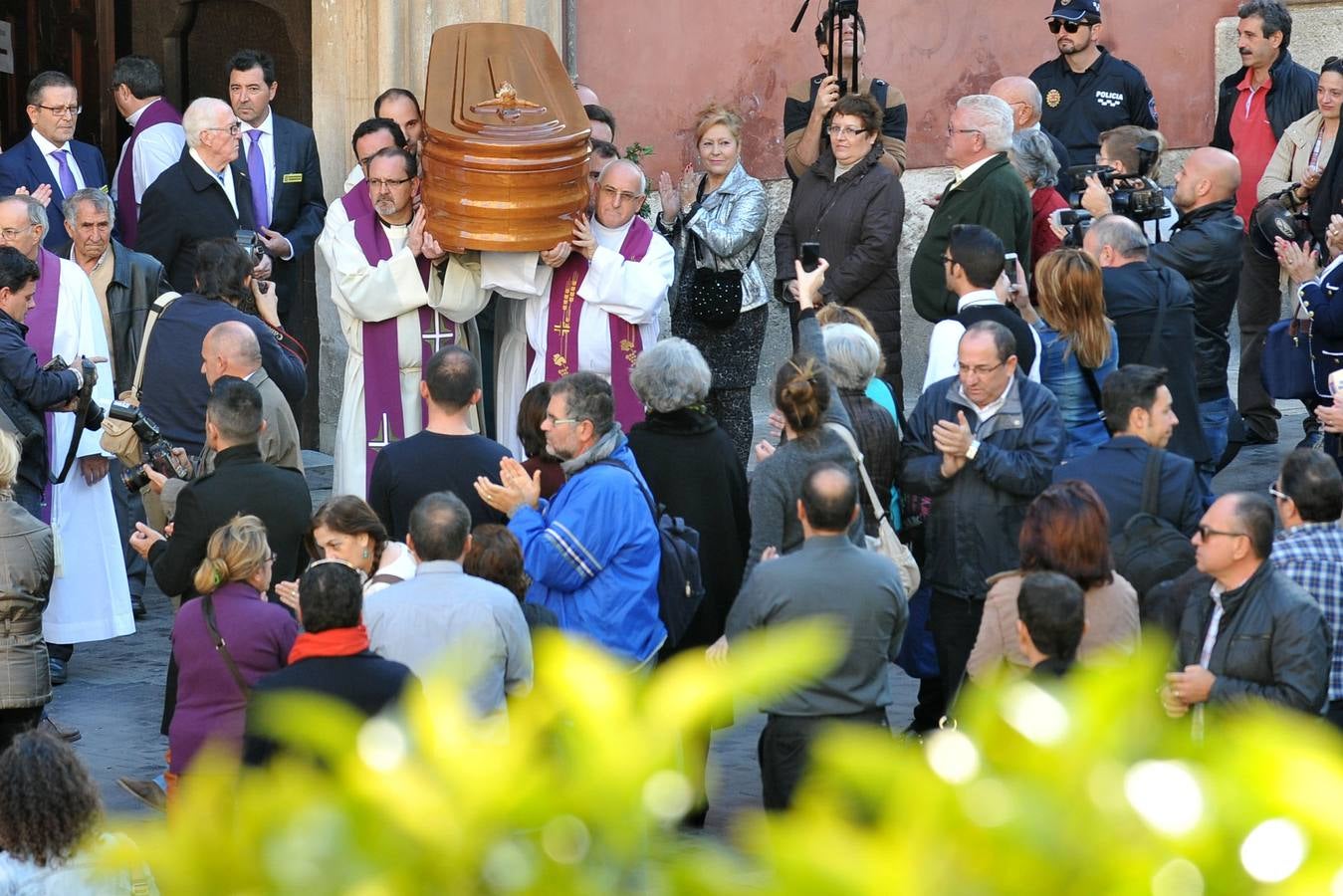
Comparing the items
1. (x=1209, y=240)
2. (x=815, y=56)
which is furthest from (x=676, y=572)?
(x=815, y=56)

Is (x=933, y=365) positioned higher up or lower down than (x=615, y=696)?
lower down

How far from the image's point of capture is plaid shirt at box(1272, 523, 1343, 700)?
17.2ft

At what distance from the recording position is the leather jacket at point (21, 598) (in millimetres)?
5730

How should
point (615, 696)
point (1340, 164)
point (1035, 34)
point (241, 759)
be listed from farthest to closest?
point (1035, 34), point (1340, 164), point (241, 759), point (615, 696)

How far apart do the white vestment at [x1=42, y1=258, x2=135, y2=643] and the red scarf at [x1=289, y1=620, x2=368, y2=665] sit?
337cm

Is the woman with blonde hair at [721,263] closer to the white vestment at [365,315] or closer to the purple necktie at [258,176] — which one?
the white vestment at [365,315]

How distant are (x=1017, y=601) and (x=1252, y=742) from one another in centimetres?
380

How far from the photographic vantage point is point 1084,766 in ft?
3.32

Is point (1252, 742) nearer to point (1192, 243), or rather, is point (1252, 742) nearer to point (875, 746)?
point (875, 746)

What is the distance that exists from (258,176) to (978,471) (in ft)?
15.3

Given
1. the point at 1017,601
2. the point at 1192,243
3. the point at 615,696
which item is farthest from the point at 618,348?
the point at 615,696

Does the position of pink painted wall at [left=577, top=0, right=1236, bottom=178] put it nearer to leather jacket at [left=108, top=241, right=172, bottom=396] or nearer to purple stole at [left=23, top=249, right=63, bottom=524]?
leather jacket at [left=108, top=241, right=172, bottom=396]

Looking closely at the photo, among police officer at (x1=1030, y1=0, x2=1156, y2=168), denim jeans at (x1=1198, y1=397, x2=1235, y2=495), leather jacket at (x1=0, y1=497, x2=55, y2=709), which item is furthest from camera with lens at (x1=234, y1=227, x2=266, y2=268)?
police officer at (x1=1030, y1=0, x2=1156, y2=168)

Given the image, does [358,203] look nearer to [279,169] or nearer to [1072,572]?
[279,169]
